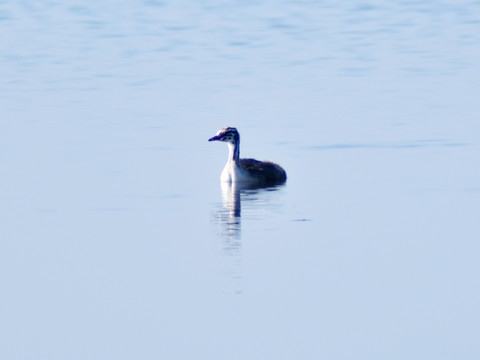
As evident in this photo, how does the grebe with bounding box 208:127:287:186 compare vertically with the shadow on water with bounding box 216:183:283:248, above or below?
above

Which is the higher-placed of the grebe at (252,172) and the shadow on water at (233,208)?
the grebe at (252,172)

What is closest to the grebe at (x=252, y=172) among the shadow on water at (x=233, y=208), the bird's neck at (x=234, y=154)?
the bird's neck at (x=234, y=154)

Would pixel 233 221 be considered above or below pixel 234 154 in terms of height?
below

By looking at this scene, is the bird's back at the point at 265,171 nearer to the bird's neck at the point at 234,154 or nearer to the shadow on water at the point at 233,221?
the bird's neck at the point at 234,154

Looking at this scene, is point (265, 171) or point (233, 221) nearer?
point (233, 221)

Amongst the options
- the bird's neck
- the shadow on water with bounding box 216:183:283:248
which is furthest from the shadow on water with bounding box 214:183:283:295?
the bird's neck

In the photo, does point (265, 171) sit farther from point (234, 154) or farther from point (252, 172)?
point (234, 154)

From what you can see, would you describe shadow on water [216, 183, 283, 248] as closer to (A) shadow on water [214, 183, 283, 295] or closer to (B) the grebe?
(A) shadow on water [214, 183, 283, 295]

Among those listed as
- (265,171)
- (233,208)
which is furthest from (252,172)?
(233,208)

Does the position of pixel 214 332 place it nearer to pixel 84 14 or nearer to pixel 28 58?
pixel 28 58

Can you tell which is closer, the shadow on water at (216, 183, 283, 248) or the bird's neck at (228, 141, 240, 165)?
the shadow on water at (216, 183, 283, 248)

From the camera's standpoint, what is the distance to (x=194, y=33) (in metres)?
42.8

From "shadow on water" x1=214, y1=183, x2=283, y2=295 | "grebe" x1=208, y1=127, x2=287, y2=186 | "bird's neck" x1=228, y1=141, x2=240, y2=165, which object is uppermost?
"bird's neck" x1=228, y1=141, x2=240, y2=165

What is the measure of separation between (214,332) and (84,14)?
1509 inches
